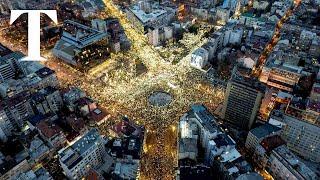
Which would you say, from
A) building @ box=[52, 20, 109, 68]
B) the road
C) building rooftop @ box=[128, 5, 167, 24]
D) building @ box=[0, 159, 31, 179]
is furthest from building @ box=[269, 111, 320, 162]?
building rooftop @ box=[128, 5, 167, 24]

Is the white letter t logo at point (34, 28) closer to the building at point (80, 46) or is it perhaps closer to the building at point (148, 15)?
the building at point (80, 46)

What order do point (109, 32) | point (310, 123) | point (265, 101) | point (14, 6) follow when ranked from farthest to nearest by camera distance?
point (14, 6), point (109, 32), point (265, 101), point (310, 123)

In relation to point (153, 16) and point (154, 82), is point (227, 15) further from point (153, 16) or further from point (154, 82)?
point (154, 82)

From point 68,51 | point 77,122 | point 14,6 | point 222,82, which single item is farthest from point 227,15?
point 14,6

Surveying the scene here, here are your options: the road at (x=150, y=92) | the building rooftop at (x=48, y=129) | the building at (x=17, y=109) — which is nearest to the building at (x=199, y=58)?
the road at (x=150, y=92)

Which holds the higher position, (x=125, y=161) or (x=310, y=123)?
(x=310, y=123)

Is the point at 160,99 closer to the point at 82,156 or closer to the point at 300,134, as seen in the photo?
the point at 82,156

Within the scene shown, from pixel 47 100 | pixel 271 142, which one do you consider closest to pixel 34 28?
pixel 47 100
